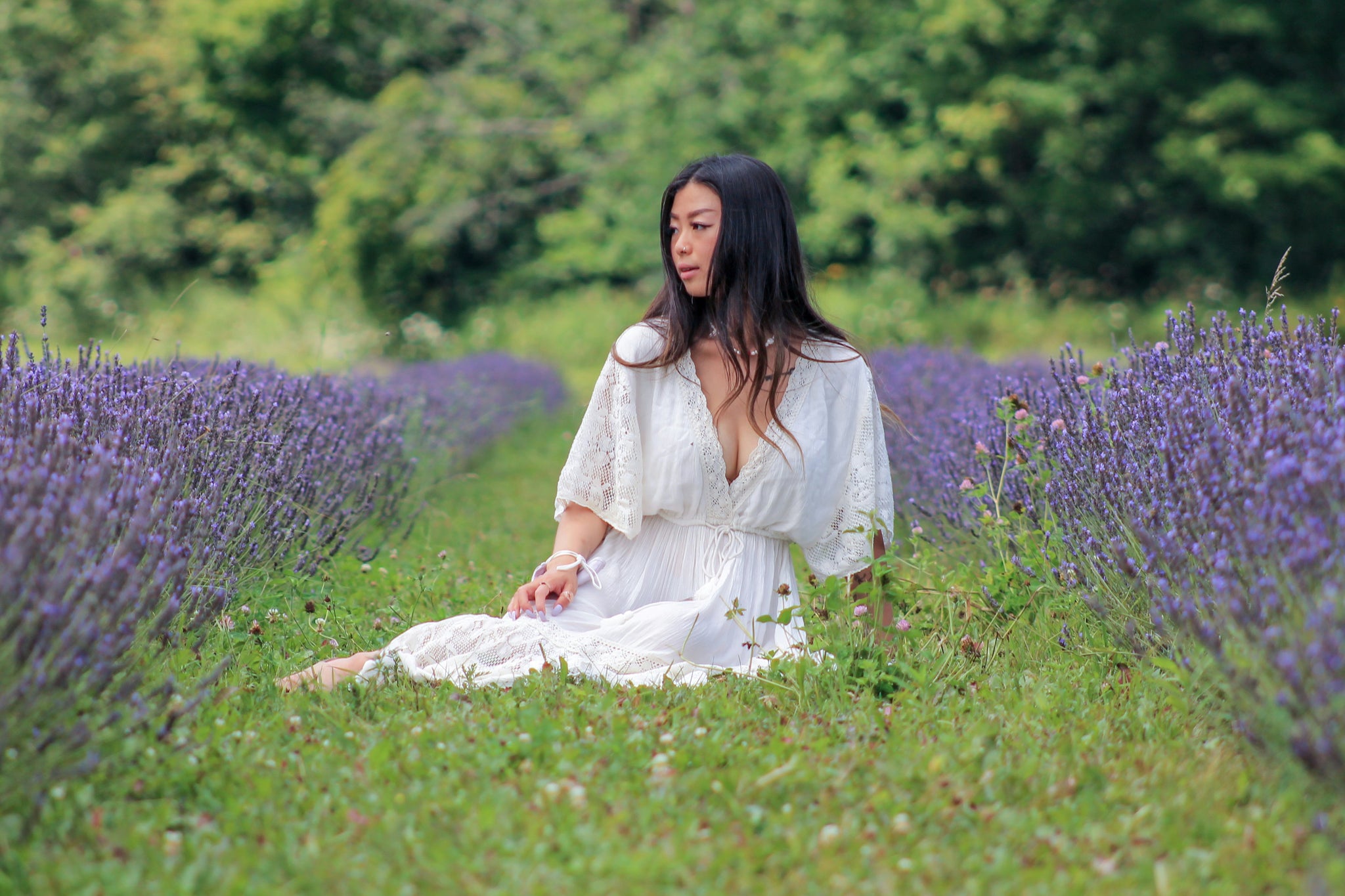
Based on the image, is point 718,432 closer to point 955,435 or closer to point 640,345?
point 640,345

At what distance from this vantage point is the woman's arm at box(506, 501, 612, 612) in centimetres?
279

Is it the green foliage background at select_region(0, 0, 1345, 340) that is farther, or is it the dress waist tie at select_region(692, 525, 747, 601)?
the green foliage background at select_region(0, 0, 1345, 340)

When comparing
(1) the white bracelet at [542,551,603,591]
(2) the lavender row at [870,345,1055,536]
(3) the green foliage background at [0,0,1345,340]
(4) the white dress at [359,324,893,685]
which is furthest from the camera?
(3) the green foliage background at [0,0,1345,340]

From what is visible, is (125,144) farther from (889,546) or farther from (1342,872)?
(1342,872)

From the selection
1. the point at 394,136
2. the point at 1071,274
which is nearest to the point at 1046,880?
the point at 1071,274

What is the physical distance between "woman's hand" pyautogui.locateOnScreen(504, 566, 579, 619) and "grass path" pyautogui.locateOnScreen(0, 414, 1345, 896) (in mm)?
218

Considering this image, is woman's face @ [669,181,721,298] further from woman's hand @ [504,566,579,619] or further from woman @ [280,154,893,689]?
woman's hand @ [504,566,579,619]

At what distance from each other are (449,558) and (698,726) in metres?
2.21

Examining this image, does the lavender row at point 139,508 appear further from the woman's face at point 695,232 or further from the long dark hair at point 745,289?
the woman's face at point 695,232

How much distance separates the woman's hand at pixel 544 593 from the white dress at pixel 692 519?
0.03 m

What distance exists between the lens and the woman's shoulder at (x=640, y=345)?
9.55 feet

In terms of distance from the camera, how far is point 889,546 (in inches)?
112

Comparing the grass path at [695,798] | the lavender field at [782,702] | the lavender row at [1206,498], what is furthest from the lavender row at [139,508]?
the lavender row at [1206,498]

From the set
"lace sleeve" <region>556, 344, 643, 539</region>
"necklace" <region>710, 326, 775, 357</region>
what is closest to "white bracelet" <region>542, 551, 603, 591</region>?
"lace sleeve" <region>556, 344, 643, 539</region>
